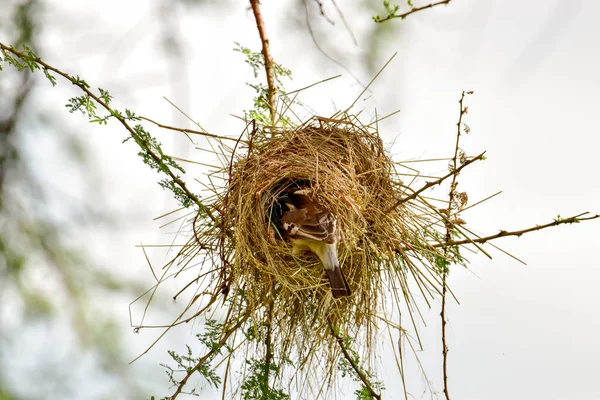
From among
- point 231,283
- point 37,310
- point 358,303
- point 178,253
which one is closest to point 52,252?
point 37,310

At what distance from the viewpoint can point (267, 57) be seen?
402 cm

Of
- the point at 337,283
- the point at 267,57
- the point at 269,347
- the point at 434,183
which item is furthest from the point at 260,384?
the point at 267,57

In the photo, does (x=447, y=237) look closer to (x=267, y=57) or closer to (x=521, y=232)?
(x=521, y=232)

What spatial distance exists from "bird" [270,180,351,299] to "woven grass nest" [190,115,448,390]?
0.13ft

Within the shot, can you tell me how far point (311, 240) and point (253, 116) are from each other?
2.59 feet

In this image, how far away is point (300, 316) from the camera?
3.38 meters

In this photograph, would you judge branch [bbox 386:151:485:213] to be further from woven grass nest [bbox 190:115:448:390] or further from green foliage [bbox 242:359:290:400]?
green foliage [bbox 242:359:290:400]

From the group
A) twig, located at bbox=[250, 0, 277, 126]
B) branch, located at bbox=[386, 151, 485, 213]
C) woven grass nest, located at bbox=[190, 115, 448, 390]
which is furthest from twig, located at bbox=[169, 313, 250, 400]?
twig, located at bbox=[250, 0, 277, 126]

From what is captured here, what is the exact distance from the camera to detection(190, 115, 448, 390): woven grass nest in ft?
10.8

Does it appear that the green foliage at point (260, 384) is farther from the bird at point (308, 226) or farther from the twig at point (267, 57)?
the twig at point (267, 57)

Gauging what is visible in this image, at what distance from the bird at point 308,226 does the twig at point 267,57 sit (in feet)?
1.47

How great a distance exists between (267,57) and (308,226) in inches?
42.7

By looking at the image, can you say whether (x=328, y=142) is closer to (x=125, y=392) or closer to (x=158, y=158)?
(x=158, y=158)

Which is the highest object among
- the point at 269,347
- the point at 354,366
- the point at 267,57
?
the point at 267,57
